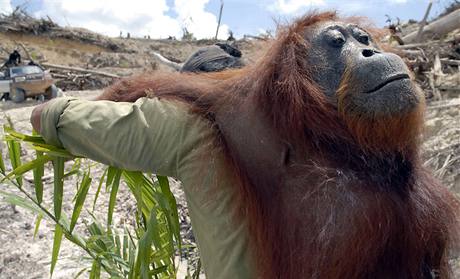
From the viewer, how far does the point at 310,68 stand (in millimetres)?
1572

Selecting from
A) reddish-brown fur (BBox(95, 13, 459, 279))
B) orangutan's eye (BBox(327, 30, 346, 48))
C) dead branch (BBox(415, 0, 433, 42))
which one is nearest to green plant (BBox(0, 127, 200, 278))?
reddish-brown fur (BBox(95, 13, 459, 279))

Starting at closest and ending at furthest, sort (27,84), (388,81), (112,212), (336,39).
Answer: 1. (388,81)
2. (336,39)
3. (112,212)
4. (27,84)

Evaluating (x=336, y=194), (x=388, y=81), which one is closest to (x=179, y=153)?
(x=336, y=194)

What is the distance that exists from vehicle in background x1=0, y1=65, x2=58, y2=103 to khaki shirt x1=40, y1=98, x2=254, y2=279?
8.99 m

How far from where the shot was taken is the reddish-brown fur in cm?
144

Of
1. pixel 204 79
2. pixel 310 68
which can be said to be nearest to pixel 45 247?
pixel 204 79

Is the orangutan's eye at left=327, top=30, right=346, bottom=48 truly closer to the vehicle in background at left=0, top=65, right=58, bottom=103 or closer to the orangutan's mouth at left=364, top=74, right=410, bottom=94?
the orangutan's mouth at left=364, top=74, right=410, bottom=94

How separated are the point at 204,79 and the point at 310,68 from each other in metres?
0.42

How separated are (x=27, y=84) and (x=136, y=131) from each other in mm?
9292

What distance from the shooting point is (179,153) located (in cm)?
169

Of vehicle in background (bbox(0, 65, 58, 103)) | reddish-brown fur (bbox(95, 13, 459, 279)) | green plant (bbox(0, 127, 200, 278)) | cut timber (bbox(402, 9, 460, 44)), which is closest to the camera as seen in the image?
reddish-brown fur (bbox(95, 13, 459, 279))

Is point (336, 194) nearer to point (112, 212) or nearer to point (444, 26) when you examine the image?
point (112, 212)

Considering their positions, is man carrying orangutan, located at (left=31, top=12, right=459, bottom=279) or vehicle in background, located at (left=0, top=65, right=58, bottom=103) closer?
man carrying orangutan, located at (left=31, top=12, right=459, bottom=279)

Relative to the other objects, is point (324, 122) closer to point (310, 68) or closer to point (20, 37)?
point (310, 68)
